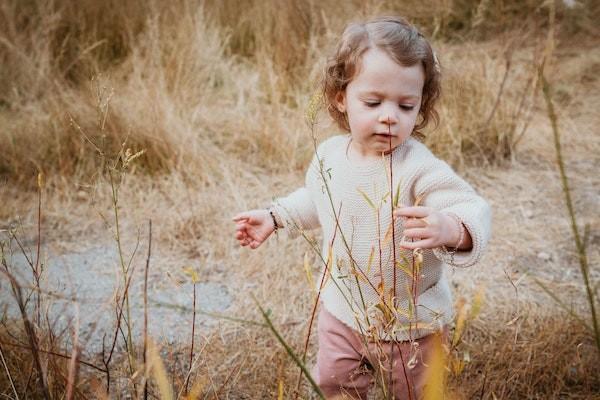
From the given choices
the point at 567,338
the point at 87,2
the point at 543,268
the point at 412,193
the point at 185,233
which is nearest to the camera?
the point at 412,193

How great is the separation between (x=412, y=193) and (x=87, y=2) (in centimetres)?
361

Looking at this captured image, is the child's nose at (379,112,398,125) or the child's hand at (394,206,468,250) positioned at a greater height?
the child's nose at (379,112,398,125)

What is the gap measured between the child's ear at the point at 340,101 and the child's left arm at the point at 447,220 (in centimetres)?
30

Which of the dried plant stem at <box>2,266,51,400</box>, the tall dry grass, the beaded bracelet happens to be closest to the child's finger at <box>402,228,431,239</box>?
the beaded bracelet

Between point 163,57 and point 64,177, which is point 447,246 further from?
point 163,57

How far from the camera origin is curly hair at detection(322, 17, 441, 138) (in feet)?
3.79

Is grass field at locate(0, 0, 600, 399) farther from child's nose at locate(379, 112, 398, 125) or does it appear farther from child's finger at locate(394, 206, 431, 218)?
child's nose at locate(379, 112, 398, 125)

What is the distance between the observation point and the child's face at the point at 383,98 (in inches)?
45.0

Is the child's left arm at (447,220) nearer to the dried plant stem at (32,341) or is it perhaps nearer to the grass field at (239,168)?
the grass field at (239,168)

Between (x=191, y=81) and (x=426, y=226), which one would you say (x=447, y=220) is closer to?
(x=426, y=226)

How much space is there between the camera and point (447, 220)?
3.21 feet

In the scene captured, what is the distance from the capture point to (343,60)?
48.8 inches

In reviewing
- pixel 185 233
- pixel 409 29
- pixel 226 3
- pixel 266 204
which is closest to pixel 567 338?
pixel 409 29

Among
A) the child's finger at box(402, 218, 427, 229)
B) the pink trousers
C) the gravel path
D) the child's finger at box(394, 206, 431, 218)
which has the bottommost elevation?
the gravel path
